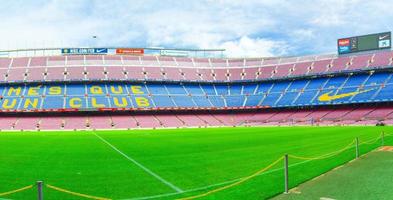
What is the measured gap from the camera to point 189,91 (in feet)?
295

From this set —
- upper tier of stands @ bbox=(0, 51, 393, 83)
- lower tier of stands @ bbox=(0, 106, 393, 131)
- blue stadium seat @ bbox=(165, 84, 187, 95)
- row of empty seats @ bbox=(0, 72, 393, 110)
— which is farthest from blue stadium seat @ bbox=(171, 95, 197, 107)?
upper tier of stands @ bbox=(0, 51, 393, 83)

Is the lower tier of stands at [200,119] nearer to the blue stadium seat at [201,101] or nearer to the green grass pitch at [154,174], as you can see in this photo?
the blue stadium seat at [201,101]

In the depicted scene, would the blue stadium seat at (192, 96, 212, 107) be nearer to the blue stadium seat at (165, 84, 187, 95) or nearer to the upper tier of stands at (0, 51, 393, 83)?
the blue stadium seat at (165, 84, 187, 95)

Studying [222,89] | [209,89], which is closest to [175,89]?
[209,89]

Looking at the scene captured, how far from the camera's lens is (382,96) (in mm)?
69188

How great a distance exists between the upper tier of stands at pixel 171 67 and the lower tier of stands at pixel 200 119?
41.4 ft

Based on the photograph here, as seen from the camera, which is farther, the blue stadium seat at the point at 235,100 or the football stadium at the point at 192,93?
the blue stadium seat at the point at 235,100

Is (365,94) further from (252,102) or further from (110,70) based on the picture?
(110,70)

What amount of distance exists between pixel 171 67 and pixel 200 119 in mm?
20871

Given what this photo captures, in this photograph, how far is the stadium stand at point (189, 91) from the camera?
239ft

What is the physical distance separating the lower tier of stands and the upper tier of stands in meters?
12.6

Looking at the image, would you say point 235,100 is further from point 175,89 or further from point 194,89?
point 175,89

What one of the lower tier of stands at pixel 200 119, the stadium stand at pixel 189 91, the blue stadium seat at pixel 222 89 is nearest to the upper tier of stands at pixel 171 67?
the stadium stand at pixel 189 91

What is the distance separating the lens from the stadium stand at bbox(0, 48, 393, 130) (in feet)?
239
